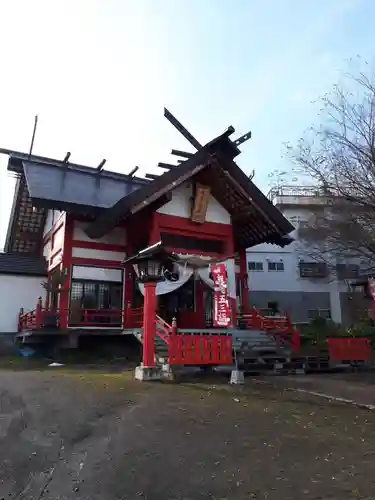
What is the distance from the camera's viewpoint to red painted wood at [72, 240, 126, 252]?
16056 mm

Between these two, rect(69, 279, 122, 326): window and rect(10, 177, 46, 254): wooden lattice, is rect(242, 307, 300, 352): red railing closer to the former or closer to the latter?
rect(69, 279, 122, 326): window

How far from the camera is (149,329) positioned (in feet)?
32.7

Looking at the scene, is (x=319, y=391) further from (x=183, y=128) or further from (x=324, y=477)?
(x=183, y=128)

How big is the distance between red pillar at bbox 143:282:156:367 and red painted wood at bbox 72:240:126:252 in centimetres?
679

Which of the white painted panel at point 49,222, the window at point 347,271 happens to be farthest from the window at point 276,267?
the white painted panel at point 49,222

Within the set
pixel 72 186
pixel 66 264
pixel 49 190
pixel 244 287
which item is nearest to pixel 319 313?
pixel 244 287

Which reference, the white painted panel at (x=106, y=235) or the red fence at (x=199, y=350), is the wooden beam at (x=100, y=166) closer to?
the white painted panel at (x=106, y=235)

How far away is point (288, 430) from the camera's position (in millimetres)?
5441

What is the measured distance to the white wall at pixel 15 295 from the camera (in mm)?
17812

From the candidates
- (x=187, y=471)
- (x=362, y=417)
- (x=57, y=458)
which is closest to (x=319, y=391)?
(x=362, y=417)

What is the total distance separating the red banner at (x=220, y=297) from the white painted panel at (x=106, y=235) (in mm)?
4418

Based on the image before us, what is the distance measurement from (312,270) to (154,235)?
50.1 feet

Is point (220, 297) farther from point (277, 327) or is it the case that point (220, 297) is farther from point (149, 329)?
point (149, 329)

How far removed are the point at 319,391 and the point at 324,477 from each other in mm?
5160
